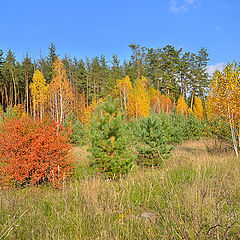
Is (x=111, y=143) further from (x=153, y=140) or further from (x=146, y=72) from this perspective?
(x=146, y=72)

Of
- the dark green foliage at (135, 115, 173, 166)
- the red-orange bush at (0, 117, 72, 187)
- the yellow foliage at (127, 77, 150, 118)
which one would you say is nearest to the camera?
the red-orange bush at (0, 117, 72, 187)

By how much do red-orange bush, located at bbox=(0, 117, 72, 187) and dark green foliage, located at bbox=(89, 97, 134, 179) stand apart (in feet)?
3.95

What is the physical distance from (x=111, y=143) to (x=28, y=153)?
2.80 m

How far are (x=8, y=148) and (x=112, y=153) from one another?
11.7 ft

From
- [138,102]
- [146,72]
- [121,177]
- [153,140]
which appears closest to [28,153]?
[121,177]

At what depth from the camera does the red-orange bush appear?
5.70 metres

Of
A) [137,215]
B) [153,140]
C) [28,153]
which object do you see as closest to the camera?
[137,215]

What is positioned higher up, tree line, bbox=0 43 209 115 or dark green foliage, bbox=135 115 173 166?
tree line, bbox=0 43 209 115

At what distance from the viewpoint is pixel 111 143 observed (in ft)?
20.7

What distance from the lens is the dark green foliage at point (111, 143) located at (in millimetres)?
6195

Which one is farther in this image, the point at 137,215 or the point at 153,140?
the point at 153,140

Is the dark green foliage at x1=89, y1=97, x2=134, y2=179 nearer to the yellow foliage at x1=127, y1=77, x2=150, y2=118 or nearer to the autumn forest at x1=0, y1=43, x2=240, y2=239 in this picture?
the autumn forest at x1=0, y1=43, x2=240, y2=239

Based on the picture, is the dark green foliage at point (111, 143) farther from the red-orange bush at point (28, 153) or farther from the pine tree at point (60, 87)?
the pine tree at point (60, 87)

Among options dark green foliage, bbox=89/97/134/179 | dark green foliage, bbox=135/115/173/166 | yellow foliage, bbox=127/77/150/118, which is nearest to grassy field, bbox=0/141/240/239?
dark green foliage, bbox=89/97/134/179
